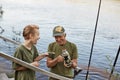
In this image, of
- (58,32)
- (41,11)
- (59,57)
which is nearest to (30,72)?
(59,57)

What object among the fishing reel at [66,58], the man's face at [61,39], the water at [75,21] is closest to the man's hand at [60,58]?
the fishing reel at [66,58]

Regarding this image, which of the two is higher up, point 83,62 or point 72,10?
point 72,10

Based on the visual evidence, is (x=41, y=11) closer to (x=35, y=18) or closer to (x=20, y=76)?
(x=35, y=18)

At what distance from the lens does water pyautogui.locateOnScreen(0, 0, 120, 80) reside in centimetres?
646

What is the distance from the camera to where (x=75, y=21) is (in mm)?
7434

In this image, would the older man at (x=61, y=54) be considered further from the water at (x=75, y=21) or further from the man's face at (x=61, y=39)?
the water at (x=75, y=21)

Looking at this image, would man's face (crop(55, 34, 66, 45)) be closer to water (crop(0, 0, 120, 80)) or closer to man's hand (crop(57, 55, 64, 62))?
man's hand (crop(57, 55, 64, 62))

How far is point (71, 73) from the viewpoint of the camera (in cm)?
218

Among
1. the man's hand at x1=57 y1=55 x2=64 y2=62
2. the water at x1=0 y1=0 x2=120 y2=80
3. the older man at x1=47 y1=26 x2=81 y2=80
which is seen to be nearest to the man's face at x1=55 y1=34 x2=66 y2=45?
the older man at x1=47 y1=26 x2=81 y2=80

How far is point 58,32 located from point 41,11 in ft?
18.8

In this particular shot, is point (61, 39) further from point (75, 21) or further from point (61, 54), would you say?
point (75, 21)

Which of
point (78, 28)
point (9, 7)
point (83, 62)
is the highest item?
point (9, 7)

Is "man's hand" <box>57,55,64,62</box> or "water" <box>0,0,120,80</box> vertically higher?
"man's hand" <box>57,55,64,62</box>

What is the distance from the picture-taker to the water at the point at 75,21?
6461mm
